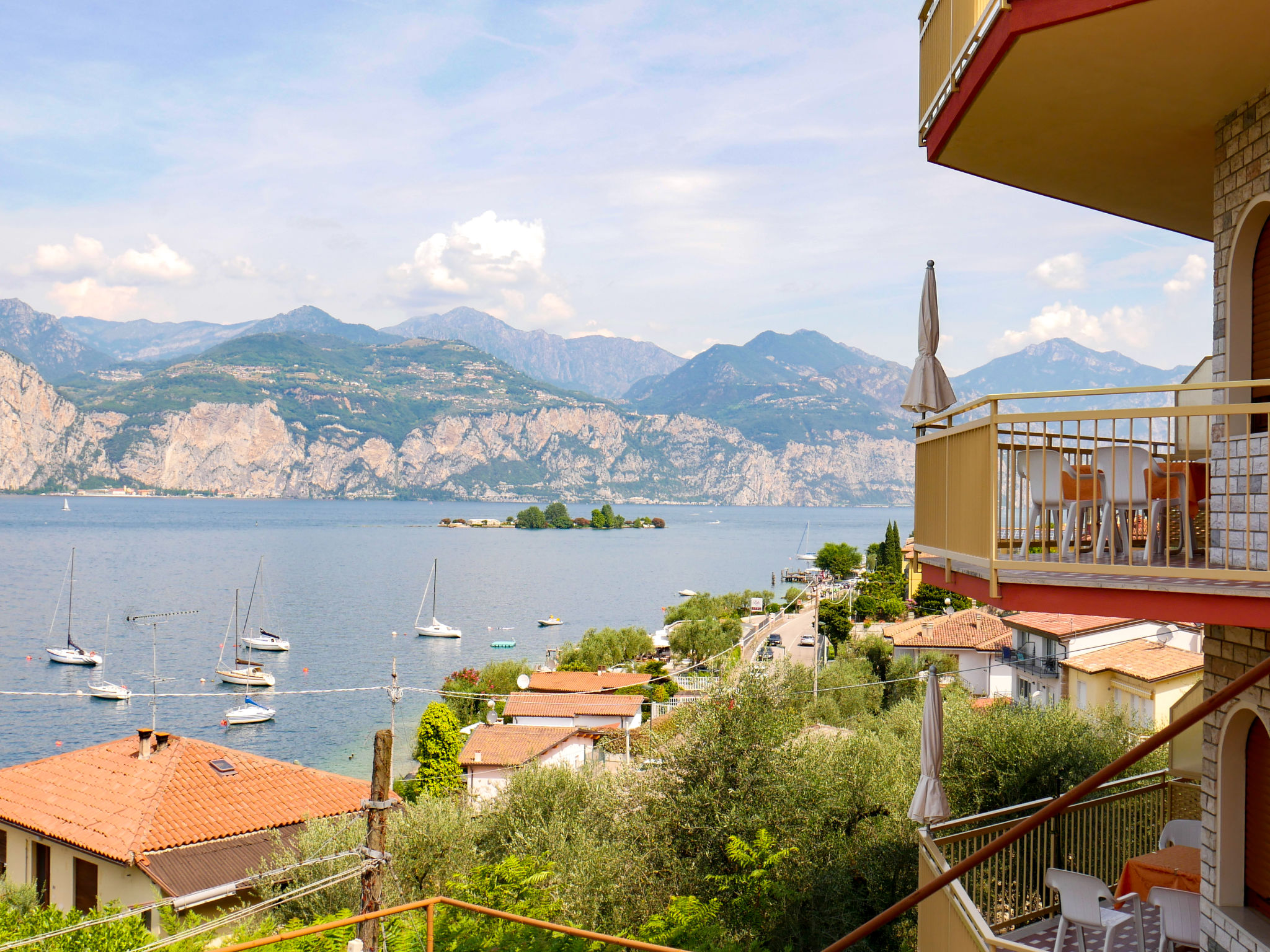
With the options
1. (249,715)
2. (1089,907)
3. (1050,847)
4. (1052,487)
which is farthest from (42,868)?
(249,715)

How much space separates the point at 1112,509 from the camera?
4844 millimetres

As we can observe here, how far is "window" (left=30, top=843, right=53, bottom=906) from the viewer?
18953mm

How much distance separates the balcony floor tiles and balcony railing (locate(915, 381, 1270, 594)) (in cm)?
301

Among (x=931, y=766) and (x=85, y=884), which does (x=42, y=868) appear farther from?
(x=931, y=766)

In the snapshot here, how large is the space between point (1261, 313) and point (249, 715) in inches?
1918

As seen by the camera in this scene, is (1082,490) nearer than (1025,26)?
No

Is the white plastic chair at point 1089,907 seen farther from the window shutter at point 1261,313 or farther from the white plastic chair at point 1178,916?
the window shutter at point 1261,313

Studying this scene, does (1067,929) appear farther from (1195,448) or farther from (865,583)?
(865,583)

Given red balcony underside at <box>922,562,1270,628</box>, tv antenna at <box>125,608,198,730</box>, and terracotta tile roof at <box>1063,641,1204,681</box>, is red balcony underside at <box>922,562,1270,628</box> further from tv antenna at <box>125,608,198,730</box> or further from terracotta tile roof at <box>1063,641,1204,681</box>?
tv antenna at <box>125,608,198,730</box>

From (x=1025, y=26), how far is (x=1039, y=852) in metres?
7.88

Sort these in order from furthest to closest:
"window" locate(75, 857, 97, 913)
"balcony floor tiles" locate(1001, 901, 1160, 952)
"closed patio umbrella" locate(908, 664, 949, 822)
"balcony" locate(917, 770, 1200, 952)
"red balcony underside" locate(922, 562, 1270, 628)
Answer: "window" locate(75, 857, 97, 913) < "closed patio umbrella" locate(908, 664, 949, 822) < "balcony" locate(917, 770, 1200, 952) < "balcony floor tiles" locate(1001, 901, 1160, 952) < "red balcony underside" locate(922, 562, 1270, 628)

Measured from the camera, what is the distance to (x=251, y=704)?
47219 mm

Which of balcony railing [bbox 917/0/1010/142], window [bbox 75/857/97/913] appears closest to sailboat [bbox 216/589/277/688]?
window [bbox 75/857/97/913]

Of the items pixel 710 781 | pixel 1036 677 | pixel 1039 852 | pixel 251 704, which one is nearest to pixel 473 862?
pixel 710 781
